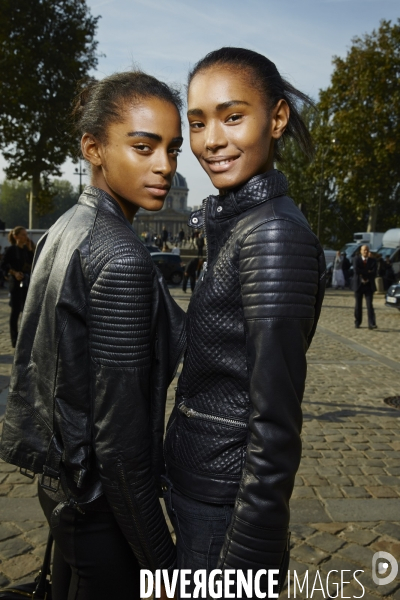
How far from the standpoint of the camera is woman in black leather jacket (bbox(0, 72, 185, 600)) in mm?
1677

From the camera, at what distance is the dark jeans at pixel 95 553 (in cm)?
181

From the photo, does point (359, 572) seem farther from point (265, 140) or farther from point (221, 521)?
point (265, 140)

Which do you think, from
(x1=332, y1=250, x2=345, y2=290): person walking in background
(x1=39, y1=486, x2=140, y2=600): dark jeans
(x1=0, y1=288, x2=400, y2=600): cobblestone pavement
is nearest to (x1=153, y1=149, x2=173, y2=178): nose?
(x1=39, y1=486, x2=140, y2=600): dark jeans

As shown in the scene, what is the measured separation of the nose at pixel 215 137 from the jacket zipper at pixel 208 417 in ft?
2.40

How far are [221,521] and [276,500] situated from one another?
24 cm

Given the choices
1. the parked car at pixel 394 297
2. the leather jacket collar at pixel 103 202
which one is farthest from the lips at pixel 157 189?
the parked car at pixel 394 297

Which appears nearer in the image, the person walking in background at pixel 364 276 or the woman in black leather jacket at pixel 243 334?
the woman in black leather jacket at pixel 243 334

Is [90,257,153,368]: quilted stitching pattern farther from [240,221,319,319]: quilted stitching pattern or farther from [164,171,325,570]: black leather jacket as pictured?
[240,221,319,319]: quilted stitching pattern

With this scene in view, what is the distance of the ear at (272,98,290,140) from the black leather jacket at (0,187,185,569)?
51 centimetres

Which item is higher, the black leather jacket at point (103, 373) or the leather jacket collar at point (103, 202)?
the leather jacket collar at point (103, 202)

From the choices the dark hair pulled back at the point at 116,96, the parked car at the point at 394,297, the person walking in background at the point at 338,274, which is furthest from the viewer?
the person walking in background at the point at 338,274

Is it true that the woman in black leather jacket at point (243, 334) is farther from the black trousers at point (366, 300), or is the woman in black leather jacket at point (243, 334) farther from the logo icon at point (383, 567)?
the black trousers at point (366, 300)

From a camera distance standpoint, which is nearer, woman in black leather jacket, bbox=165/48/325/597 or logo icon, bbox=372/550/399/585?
woman in black leather jacket, bbox=165/48/325/597

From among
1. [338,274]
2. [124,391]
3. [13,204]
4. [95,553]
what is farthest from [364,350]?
[13,204]
